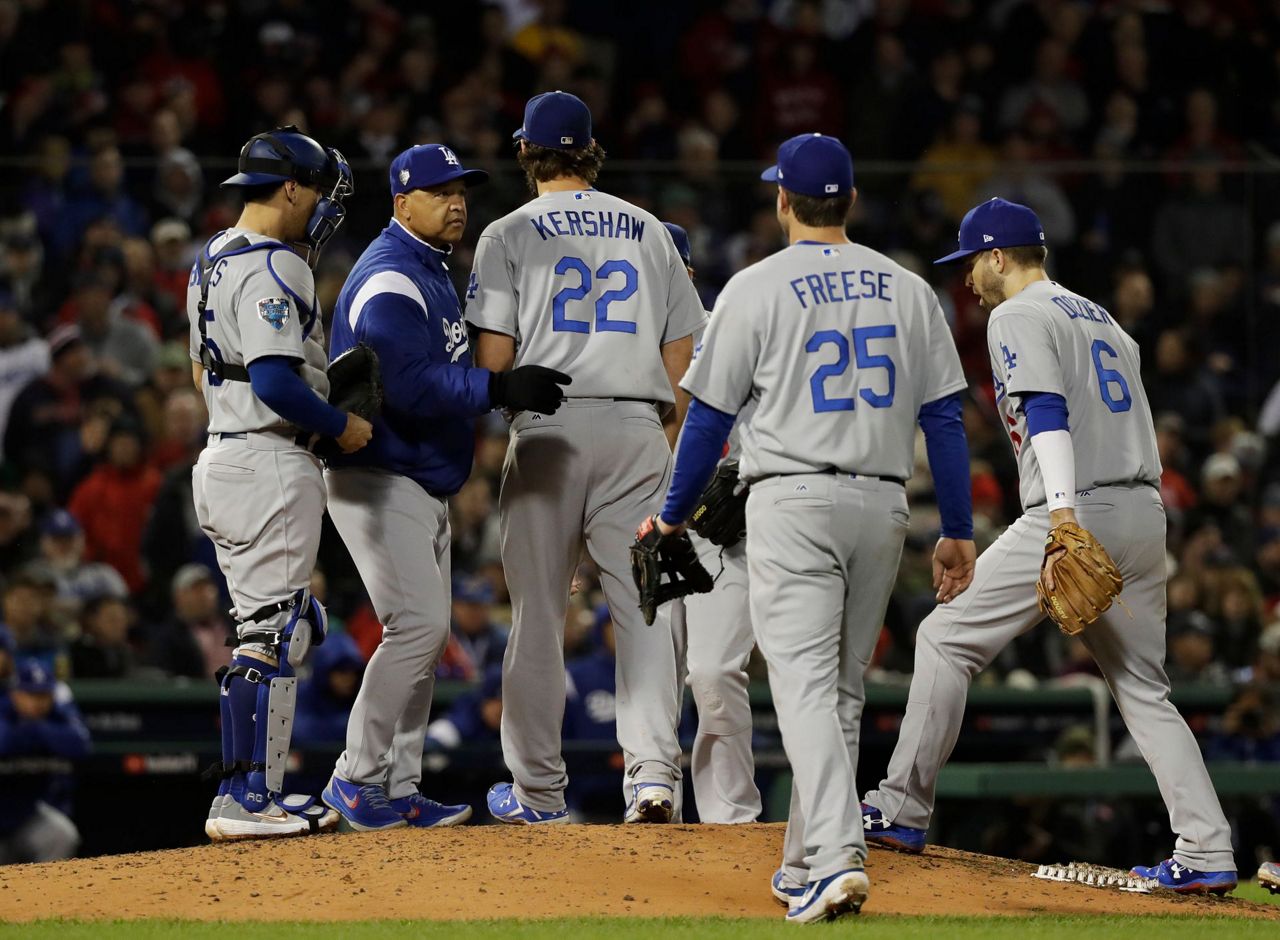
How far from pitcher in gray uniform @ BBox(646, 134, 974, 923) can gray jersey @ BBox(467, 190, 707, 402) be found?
32.3 inches

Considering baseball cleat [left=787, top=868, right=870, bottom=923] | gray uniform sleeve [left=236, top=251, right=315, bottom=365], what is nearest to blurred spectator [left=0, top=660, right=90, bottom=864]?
gray uniform sleeve [left=236, top=251, right=315, bottom=365]

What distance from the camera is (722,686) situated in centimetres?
657

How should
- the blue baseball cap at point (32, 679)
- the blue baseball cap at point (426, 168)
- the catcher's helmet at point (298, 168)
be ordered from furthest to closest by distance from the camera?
the blue baseball cap at point (32, 679), the blue baseball cap at point (426, 168), the catcher's helmet at point (298, 168)

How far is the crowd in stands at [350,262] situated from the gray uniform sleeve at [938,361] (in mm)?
4521

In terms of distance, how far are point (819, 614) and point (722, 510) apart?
2.89 ft

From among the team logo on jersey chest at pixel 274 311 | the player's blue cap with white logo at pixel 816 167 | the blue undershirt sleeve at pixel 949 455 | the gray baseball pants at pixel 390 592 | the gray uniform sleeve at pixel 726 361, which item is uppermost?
the player's blue cap with white logo at pixel 816 167

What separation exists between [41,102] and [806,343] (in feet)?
28.8

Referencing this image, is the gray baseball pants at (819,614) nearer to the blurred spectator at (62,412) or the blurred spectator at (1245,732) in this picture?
the blurred spectator at (1245,732)

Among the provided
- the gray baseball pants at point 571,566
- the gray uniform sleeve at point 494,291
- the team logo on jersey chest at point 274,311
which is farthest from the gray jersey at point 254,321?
the gray baseball pants at point 571,566

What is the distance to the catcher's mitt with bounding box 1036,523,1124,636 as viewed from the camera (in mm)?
5723

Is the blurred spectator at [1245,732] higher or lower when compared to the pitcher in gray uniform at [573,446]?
lower

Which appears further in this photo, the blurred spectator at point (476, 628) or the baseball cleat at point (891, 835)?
the blurred spectator at point (476, 628)

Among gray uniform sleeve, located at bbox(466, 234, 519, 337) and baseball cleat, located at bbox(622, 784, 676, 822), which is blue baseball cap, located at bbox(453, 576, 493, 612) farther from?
gray uniform sleeve, located at bbox(466, 234, 519, 337)

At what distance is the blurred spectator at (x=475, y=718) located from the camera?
959cm
